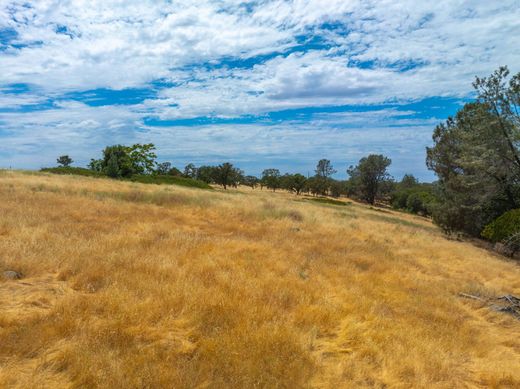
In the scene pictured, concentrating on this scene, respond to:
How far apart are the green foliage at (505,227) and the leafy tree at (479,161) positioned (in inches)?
89.3

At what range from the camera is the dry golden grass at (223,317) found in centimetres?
444

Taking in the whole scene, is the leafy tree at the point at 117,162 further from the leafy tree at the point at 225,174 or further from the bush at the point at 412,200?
the bush at the point at 412,200

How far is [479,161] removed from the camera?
739 inches

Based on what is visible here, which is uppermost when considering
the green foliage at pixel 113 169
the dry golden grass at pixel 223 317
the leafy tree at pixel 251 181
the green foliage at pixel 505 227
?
the leafy tree at pixel 251 181

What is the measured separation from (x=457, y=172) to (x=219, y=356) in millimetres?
31102

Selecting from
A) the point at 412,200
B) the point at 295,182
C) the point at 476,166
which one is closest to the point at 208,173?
the point at 295,182

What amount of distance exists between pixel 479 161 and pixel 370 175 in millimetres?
57529

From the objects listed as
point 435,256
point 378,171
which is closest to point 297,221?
point 435,256

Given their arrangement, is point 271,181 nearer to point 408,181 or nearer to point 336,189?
point 336,189

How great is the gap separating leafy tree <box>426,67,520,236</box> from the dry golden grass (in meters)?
11.2

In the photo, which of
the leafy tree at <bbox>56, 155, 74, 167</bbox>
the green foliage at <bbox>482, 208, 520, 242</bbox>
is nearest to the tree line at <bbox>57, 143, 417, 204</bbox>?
the leafy tree at <bbox>56, 155, 74, 167</bbox>

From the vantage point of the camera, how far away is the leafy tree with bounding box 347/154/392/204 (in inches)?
2884

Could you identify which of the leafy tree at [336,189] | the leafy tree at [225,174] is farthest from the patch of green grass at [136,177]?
the leafy tree at [336,189]

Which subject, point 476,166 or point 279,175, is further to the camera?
point 279,175
